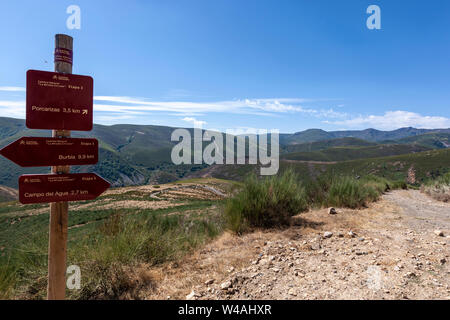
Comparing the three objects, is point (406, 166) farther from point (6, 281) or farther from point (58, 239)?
point (6, 281)

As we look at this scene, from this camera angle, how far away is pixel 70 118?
2686 millimetres

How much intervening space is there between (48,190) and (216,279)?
2313 mm

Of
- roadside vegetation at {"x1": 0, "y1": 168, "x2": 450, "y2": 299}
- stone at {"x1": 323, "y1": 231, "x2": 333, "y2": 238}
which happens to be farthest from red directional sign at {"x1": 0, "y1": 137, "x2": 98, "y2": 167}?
stone at {"x1": 323, "y1": 231, "x2": 333, "y2": 238}

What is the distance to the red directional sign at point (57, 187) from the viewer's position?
2479 mm

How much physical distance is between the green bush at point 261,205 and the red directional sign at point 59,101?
138 inches

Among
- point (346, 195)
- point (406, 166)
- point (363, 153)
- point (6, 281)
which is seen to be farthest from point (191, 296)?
point (363, 153)

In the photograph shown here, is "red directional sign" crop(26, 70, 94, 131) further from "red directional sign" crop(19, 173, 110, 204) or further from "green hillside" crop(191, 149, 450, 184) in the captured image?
"green hillside" crop(191, 149, 450, 184)

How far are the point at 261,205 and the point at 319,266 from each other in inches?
86.1

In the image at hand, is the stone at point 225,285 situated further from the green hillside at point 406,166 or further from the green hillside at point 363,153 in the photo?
the green hillside at point 363,153

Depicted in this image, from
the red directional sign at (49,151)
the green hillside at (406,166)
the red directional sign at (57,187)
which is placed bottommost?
the green hillside at (406,166)

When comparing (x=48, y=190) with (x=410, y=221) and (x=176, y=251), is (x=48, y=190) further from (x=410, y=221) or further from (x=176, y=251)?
(x=410, y=221)

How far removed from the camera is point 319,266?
11.2 feet

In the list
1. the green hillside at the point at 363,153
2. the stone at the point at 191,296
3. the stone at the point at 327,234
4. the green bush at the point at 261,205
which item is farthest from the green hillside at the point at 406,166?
the green hillside at the point at 363,153

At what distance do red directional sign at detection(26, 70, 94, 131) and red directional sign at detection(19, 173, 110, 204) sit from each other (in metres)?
0.54
